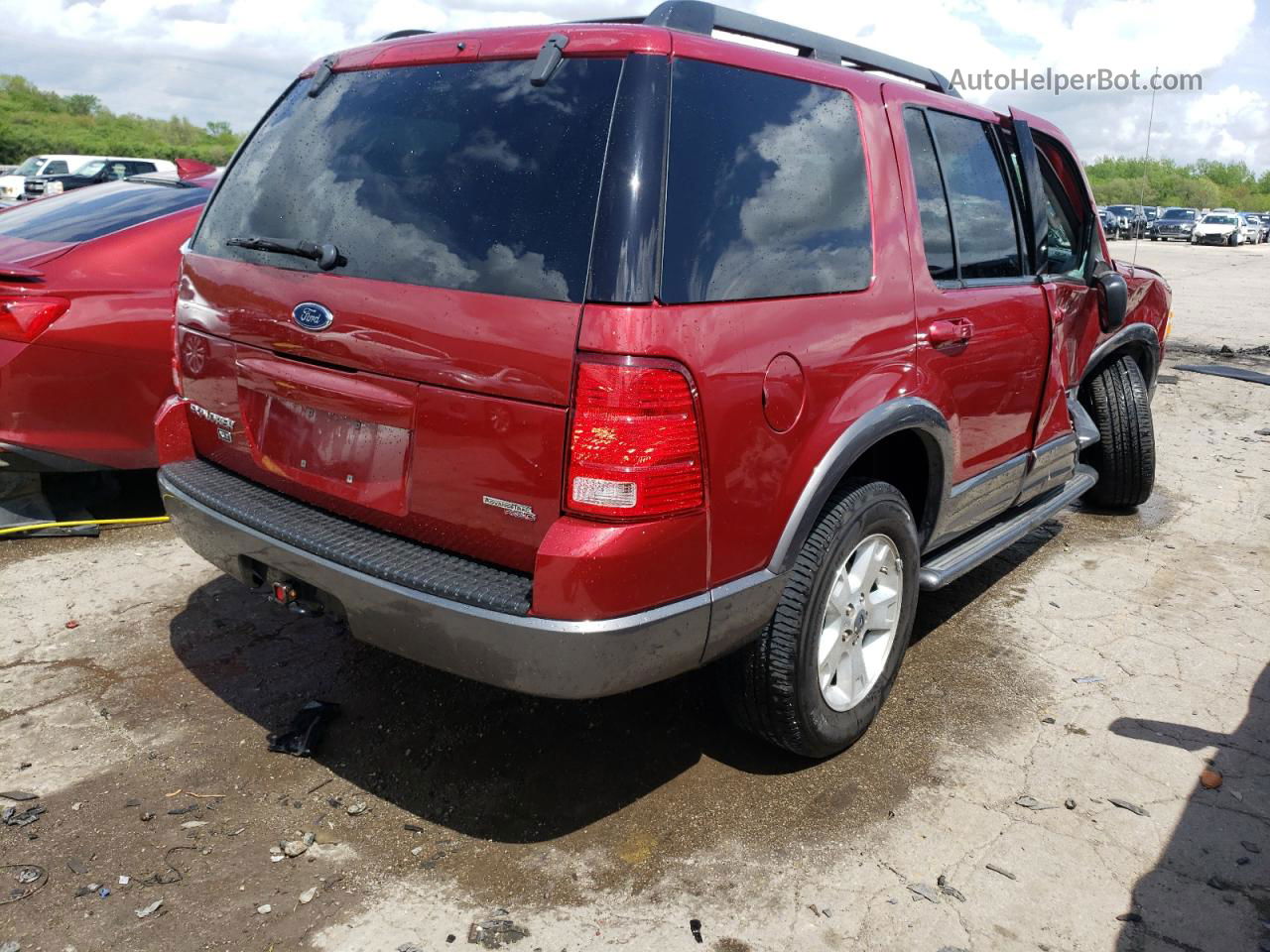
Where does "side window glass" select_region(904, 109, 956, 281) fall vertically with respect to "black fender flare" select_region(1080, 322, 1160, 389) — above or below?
above

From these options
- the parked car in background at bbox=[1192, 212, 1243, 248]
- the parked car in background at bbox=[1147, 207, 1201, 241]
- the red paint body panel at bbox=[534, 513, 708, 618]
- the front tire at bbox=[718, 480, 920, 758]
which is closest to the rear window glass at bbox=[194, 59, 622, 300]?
the red paint body panel at bbox=[534, 513, 708, 618]

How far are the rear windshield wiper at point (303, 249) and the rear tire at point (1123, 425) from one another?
4.29 meters

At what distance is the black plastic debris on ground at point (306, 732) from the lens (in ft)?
10.6

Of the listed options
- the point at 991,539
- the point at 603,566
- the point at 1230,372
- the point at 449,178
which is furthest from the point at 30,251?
the point at 1230,372

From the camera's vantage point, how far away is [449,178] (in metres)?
2.60

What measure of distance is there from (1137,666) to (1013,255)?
1.65 m

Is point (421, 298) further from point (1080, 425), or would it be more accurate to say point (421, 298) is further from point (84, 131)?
point (84, 131)

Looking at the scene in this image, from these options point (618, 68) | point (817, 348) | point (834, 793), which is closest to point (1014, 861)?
point (834, 793)

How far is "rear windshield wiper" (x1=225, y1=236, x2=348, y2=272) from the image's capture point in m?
2.72

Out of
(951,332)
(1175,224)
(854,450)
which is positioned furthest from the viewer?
(1175,224)

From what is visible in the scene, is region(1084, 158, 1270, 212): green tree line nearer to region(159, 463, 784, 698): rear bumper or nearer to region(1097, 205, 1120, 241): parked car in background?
region(1097, 205, 1120, 241): parked car in background

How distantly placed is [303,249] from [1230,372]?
10.2 m

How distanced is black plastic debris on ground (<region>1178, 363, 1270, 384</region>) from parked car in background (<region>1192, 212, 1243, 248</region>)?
136ft

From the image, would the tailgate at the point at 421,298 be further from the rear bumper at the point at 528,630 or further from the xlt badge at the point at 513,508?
the rear bumper at the point at 528,630
